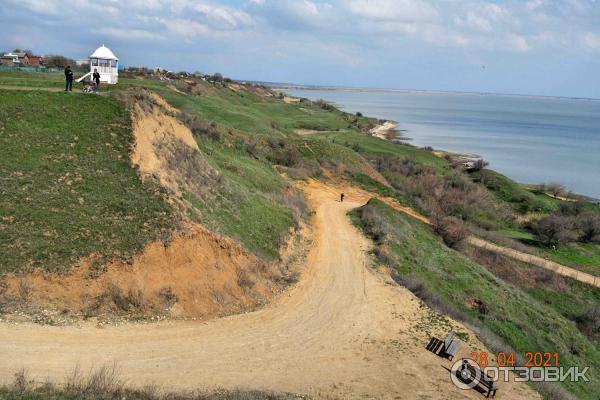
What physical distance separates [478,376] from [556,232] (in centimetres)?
2687

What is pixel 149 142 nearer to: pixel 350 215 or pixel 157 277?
pixel 157 277

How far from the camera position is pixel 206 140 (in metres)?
35.2

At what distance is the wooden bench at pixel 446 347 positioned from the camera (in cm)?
1520

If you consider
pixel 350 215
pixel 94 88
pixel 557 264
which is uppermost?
pixel 94 88

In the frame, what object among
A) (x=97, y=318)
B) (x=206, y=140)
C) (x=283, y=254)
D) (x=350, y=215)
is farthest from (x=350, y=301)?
(x=206, y=140)

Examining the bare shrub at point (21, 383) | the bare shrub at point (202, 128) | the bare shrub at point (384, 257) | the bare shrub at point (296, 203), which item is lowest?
the bare shrub at point (21, 383)

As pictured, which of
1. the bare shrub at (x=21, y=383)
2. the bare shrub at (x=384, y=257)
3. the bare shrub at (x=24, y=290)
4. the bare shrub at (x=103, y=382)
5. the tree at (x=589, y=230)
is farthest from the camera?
the tree at (x=589, y=230)

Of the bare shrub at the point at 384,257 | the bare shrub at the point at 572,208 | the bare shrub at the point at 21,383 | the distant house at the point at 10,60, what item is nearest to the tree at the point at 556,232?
the bare shrub at the point at 572,208

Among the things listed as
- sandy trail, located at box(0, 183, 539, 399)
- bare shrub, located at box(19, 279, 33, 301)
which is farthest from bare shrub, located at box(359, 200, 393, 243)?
bare shrub, located at box(19, 279, 33, 301)

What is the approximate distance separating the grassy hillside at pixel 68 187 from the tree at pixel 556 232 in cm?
3078

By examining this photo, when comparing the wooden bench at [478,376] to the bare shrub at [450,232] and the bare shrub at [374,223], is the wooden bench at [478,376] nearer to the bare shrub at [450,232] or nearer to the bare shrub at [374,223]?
the bare shrub at [374,223]

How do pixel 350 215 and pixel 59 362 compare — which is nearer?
pixel 59 362

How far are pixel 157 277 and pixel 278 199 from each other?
1289cm

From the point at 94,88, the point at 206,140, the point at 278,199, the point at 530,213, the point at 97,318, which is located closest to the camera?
the point at 97,318
